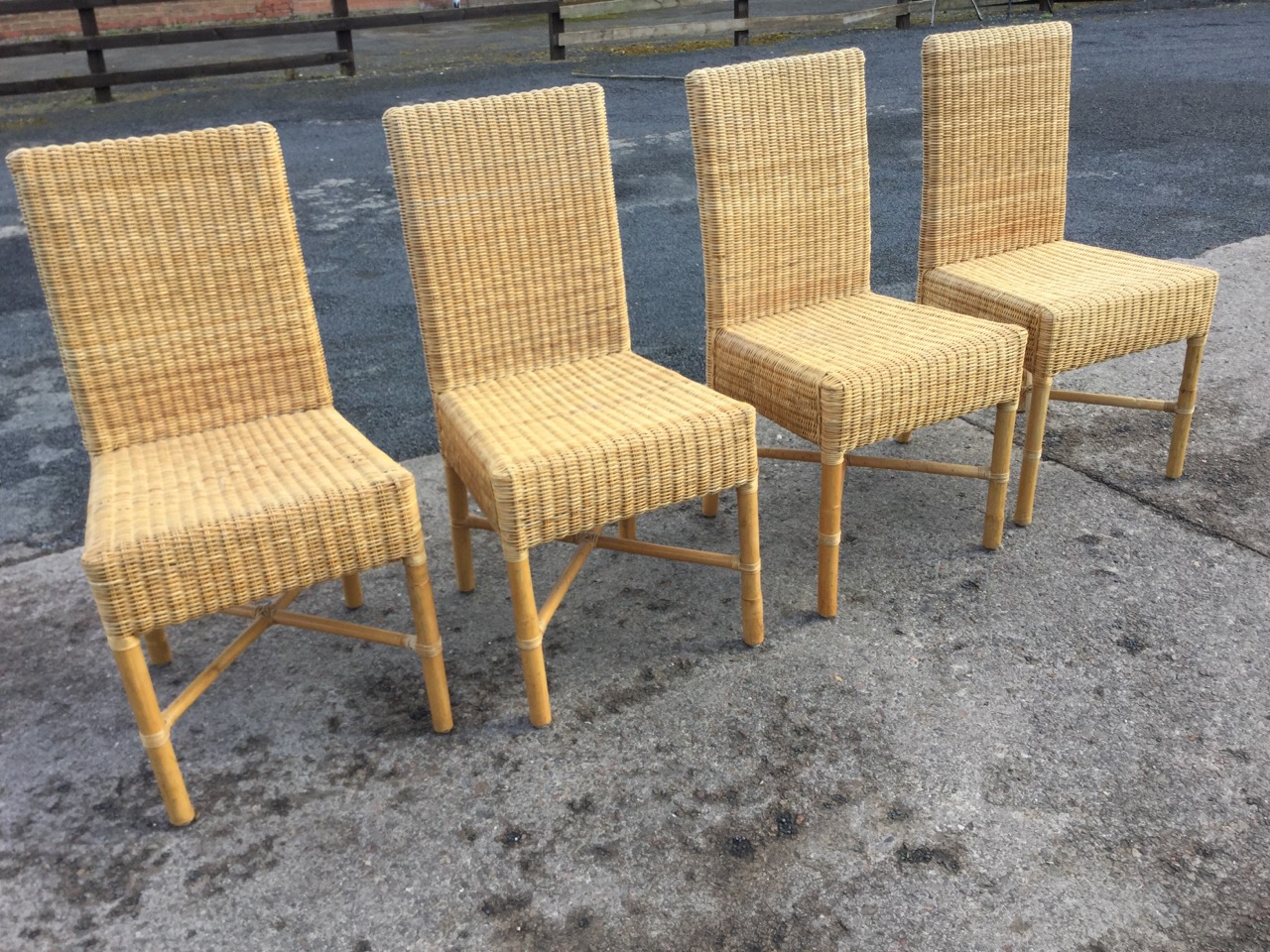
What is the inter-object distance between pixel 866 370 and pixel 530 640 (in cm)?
89

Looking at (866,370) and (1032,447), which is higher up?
(866,370)

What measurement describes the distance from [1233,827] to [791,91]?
178 cm

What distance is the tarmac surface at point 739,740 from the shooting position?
6.03 feet

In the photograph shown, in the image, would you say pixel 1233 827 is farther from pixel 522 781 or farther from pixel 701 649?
pixel 522 781

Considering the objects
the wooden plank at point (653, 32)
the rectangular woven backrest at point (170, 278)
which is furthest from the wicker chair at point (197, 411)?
the wooden plank at point (653, 32)

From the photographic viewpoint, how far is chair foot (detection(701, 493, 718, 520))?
2.97 meters

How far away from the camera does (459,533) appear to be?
105 inches

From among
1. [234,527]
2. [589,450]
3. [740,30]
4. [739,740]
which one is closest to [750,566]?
[739,740]

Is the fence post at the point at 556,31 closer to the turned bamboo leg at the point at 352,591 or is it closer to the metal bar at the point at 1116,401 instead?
the metal bar at the point at 1116,401

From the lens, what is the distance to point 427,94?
27.0 feet

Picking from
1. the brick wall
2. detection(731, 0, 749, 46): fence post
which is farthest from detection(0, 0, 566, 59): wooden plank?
the brick wall

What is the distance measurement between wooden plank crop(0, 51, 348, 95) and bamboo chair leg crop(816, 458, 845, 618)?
25.7 feet

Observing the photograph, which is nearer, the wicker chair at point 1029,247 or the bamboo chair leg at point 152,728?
the bamboo chair leg at point 152,728

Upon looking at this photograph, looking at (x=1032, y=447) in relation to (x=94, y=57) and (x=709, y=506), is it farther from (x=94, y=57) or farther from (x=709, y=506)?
(x=94, y=57)
